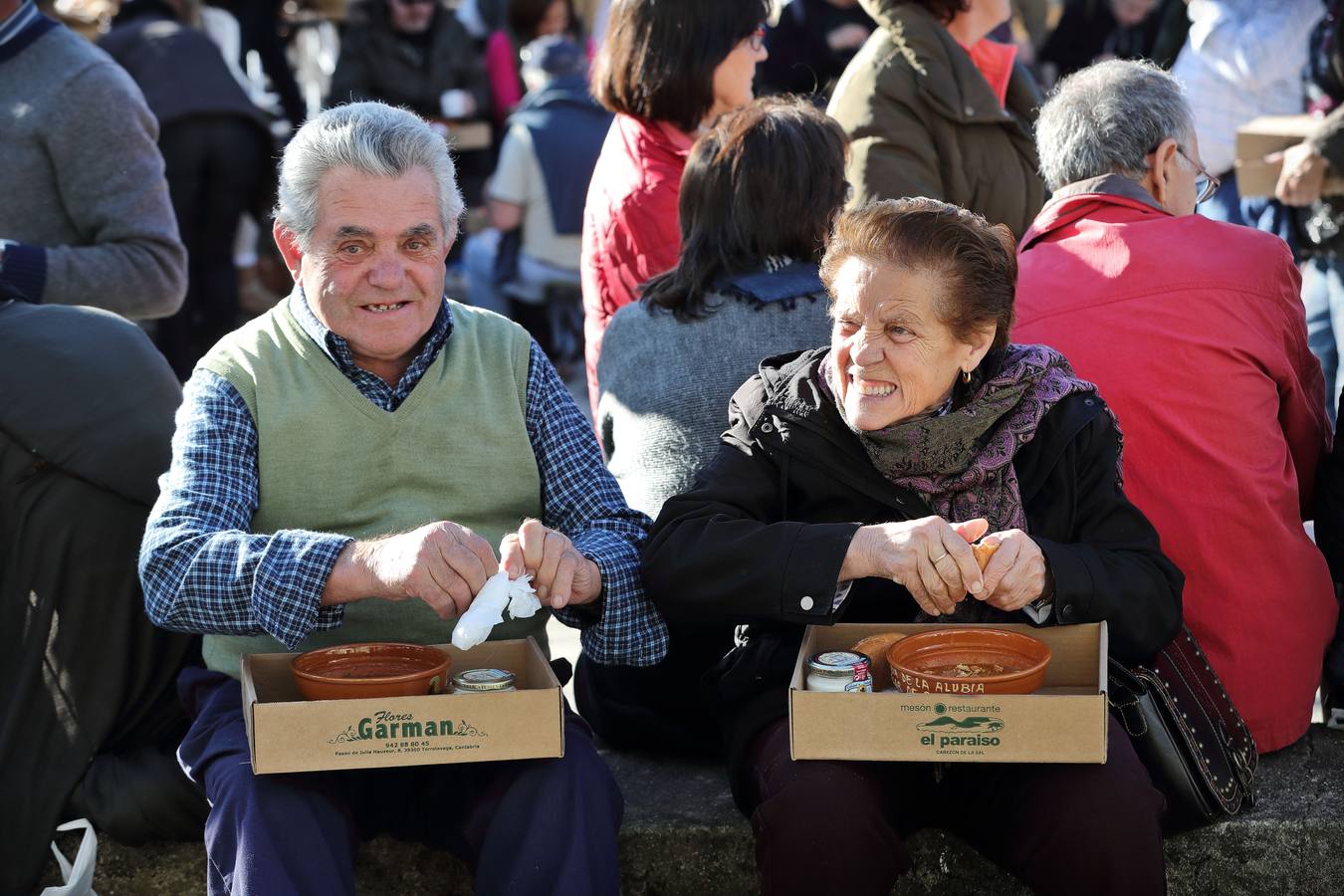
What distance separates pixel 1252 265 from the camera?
323cm

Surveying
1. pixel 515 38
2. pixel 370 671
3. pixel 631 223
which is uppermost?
pixel 631 223

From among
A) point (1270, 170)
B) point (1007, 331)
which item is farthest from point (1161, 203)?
point (1270, 170)

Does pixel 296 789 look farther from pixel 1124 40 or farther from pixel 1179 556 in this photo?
pixel 1124 40

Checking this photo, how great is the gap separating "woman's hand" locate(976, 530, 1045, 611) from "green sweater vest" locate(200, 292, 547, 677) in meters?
0.88

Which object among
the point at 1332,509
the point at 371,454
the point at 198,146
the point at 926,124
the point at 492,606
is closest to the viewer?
the point at 492,606

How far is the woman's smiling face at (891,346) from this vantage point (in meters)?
2.87

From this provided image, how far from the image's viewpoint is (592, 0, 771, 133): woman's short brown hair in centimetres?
420

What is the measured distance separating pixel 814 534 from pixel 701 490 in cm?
26

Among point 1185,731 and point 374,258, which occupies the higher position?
point 374,258

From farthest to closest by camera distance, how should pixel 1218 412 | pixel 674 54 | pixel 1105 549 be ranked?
pixel 674 54 → pixel 1218 412 → pixel 1105 549

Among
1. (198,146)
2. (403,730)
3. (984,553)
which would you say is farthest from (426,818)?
(198,146)

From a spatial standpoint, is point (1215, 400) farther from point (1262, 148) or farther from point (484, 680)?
point (1262, 148)

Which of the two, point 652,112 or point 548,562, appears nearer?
point 548,562

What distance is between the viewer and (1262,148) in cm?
509
